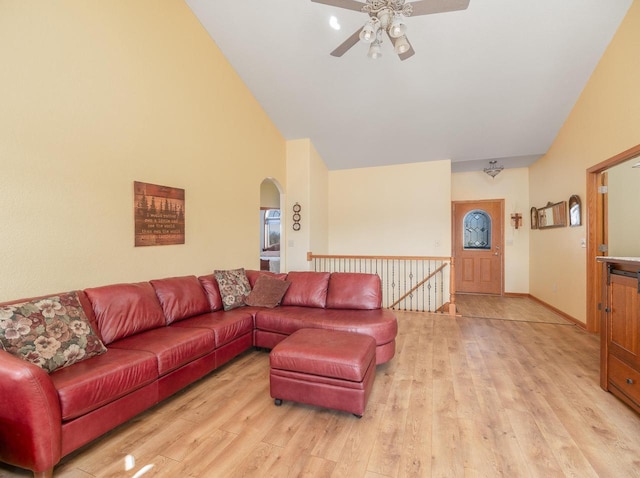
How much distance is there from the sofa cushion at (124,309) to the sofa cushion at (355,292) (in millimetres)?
1742

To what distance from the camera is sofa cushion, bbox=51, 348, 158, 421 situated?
1.57 meters

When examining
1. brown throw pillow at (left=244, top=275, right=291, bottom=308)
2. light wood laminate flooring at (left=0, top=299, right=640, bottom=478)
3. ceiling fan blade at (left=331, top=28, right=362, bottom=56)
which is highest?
ceiling fan blade at (left=331, top=28, right=362, bottom=56)

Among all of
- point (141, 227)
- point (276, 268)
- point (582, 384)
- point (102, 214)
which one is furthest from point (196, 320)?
point (276, 268)

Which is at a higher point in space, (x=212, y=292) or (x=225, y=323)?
(x=212, y=292)

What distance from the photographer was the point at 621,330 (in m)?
2.15

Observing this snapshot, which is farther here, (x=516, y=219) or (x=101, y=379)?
(x=516, y=219)

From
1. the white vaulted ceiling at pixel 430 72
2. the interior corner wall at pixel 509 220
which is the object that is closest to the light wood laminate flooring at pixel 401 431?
the white vaulted ceiling at pixel 430 72

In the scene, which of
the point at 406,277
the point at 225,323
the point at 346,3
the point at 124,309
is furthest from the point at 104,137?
the point at 406,277

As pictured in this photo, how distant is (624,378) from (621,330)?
335 millimetres

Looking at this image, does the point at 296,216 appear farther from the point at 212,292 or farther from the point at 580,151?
the point at 580,151

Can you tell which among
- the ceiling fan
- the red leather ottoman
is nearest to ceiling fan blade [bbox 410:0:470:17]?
the ceiling fan

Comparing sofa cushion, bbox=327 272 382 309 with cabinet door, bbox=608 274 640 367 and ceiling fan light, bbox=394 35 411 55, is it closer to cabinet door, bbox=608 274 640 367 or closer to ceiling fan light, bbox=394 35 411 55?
cabinet door, bbox=608 274 640 367

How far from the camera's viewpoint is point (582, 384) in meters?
2.46

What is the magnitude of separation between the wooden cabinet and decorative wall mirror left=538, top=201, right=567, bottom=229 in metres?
2.69
